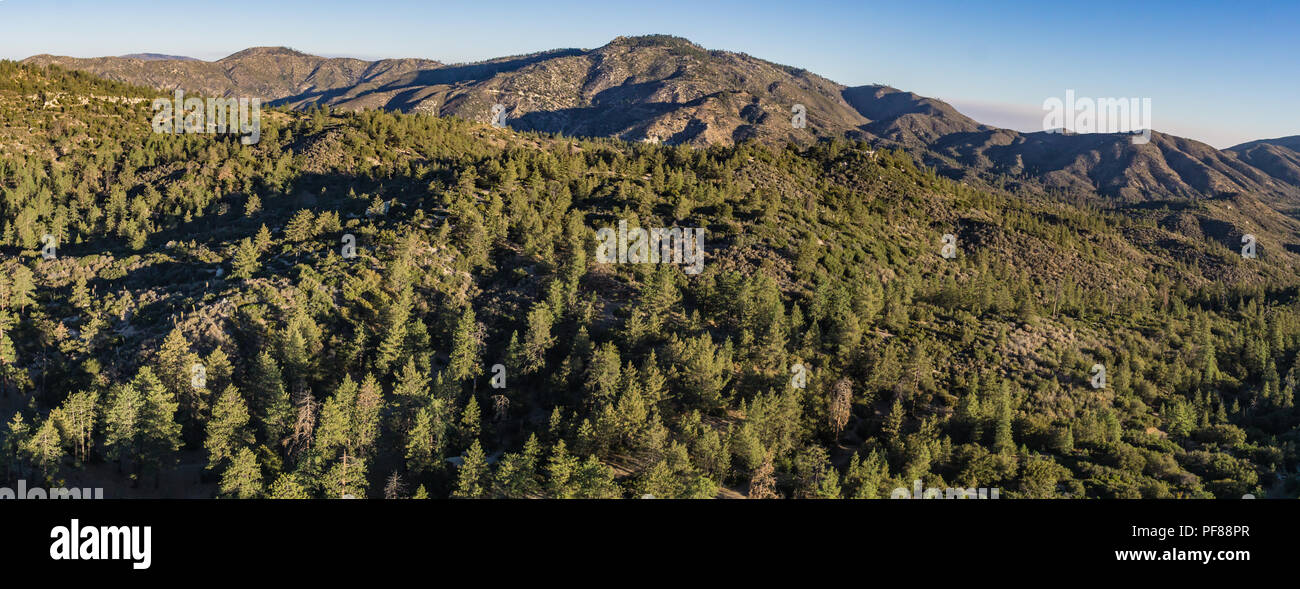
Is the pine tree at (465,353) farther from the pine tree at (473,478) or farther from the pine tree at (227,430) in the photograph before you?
the pine tree at (227,430)

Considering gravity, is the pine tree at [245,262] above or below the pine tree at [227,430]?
above

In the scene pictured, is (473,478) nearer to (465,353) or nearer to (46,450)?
(465,353)

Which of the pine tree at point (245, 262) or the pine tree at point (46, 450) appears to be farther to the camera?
the pine tree at point (245, 262)

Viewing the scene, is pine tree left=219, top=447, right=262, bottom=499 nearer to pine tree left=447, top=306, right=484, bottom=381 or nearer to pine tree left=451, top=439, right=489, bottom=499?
pine tree left=451, top=439, right=489, bottom=499

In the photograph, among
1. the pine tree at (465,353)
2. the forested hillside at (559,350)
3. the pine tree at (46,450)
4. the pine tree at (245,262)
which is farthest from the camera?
the pine tree at (245,262)

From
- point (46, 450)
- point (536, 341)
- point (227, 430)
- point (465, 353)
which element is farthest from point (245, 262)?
point (536, 341)

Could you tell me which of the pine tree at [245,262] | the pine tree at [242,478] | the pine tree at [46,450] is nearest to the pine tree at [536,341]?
the pine tree at [242,478]

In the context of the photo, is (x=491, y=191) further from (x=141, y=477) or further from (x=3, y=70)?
(x=3, y=70)

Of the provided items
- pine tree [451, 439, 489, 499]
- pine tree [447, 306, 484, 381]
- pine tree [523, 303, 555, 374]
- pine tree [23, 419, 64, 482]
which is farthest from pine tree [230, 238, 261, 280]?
pine tree [451, 439, 489, 499]
